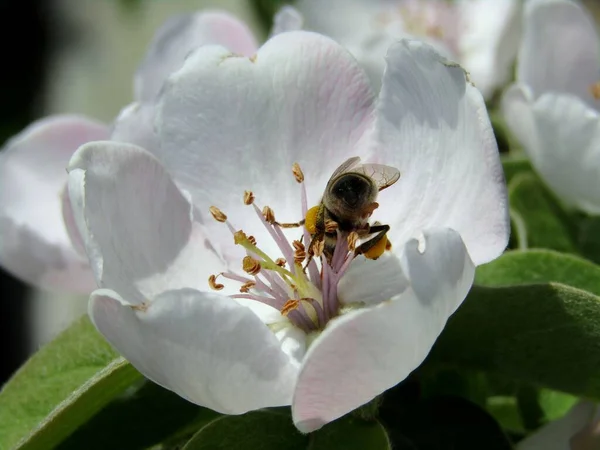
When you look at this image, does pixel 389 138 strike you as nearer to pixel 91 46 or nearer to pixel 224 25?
pixel 224 25

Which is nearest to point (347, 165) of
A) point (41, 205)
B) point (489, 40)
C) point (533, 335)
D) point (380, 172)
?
point (380, 172)

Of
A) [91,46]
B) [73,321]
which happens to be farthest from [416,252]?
[91,46]

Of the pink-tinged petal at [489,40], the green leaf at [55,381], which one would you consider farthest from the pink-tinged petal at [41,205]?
the pink-tinged petal at [489,40]

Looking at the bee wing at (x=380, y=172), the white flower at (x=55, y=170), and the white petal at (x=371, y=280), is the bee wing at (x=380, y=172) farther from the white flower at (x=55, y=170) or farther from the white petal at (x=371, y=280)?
the white flower at (x=55, y=170)

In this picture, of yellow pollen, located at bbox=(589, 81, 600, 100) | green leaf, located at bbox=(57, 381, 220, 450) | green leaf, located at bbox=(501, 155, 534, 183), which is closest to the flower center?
green leaf, located at bbox=(57, 381, 220, 450)

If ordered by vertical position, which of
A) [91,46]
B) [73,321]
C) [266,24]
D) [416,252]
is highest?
[416,252]

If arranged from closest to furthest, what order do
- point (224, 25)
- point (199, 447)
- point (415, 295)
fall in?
point (415, 295)
point (199, 447)
point (224, 25)
